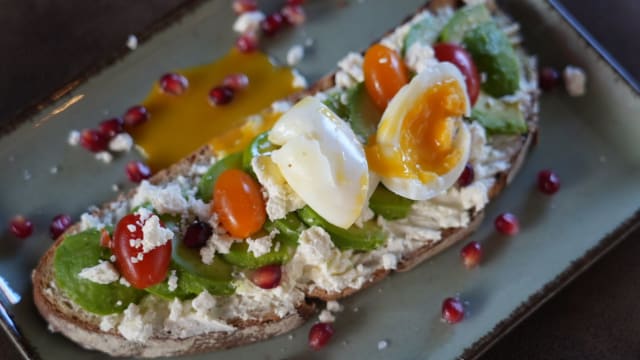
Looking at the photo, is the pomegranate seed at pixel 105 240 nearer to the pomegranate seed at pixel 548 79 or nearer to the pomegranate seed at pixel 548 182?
the pomegranate seed at pixel 548 182

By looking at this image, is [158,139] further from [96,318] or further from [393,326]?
[393,326]

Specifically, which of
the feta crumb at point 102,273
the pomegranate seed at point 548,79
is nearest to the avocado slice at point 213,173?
the feta crumb at point 102,273

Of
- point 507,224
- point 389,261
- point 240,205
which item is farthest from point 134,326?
point 507,224

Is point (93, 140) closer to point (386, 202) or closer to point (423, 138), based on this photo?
point (386, 202)

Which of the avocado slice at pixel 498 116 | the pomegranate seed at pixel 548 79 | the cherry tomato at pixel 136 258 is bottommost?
the pomegranate seed at pixel 548 79

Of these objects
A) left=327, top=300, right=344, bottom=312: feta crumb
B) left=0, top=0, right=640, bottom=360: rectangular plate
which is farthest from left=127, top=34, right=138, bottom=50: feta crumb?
left=327, top=300, right=344, bottom=312: feta crumb

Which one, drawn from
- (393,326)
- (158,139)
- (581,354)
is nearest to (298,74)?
(158,139)

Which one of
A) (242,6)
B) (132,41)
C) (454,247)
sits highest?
(132,41)
